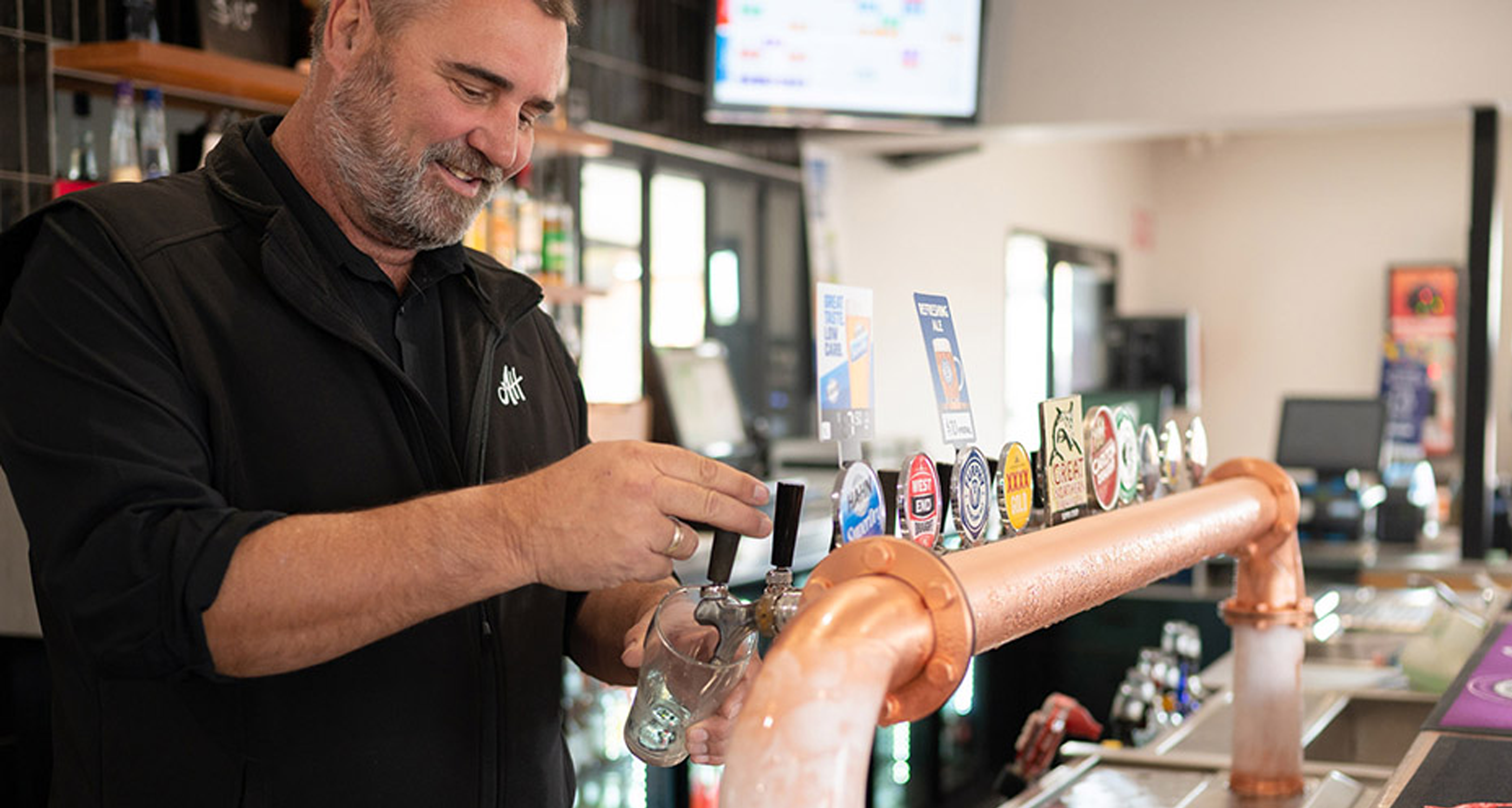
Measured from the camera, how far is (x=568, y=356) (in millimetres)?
1760

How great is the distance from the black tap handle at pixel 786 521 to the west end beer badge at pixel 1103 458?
408 mm

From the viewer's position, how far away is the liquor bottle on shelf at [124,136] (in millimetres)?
3141

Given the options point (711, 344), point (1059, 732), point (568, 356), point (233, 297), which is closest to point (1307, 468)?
point (711, 344)

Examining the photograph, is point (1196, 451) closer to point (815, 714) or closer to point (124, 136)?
point (815, 714)

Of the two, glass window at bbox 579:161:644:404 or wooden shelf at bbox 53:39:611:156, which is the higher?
wooden shelf at bbox 53:39:611:156

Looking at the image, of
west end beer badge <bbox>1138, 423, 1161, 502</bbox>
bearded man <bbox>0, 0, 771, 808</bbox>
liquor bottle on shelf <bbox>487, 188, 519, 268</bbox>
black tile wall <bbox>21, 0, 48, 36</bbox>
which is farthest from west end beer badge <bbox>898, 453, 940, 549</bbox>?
liquor bottle on shelf <bbox>487, 188, 519, 268</bbox>

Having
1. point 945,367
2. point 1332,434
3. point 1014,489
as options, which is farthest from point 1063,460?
point 1332,434

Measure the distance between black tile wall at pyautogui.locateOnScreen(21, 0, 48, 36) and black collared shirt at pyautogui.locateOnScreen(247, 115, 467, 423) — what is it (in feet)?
6.26

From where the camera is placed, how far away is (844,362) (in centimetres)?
109

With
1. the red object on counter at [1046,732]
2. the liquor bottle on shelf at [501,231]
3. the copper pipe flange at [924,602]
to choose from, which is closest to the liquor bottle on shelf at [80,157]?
the liquor bottle on shelf at [501,231]

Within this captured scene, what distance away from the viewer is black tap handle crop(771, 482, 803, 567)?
108 centimetres

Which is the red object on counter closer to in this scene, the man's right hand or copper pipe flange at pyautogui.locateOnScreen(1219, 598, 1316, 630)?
copper pipe flange at pyautogui.locateOnScreen(1219, 598, 1316, 630)

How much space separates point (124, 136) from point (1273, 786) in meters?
2.60

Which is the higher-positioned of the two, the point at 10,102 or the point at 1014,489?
the point at 10,102
